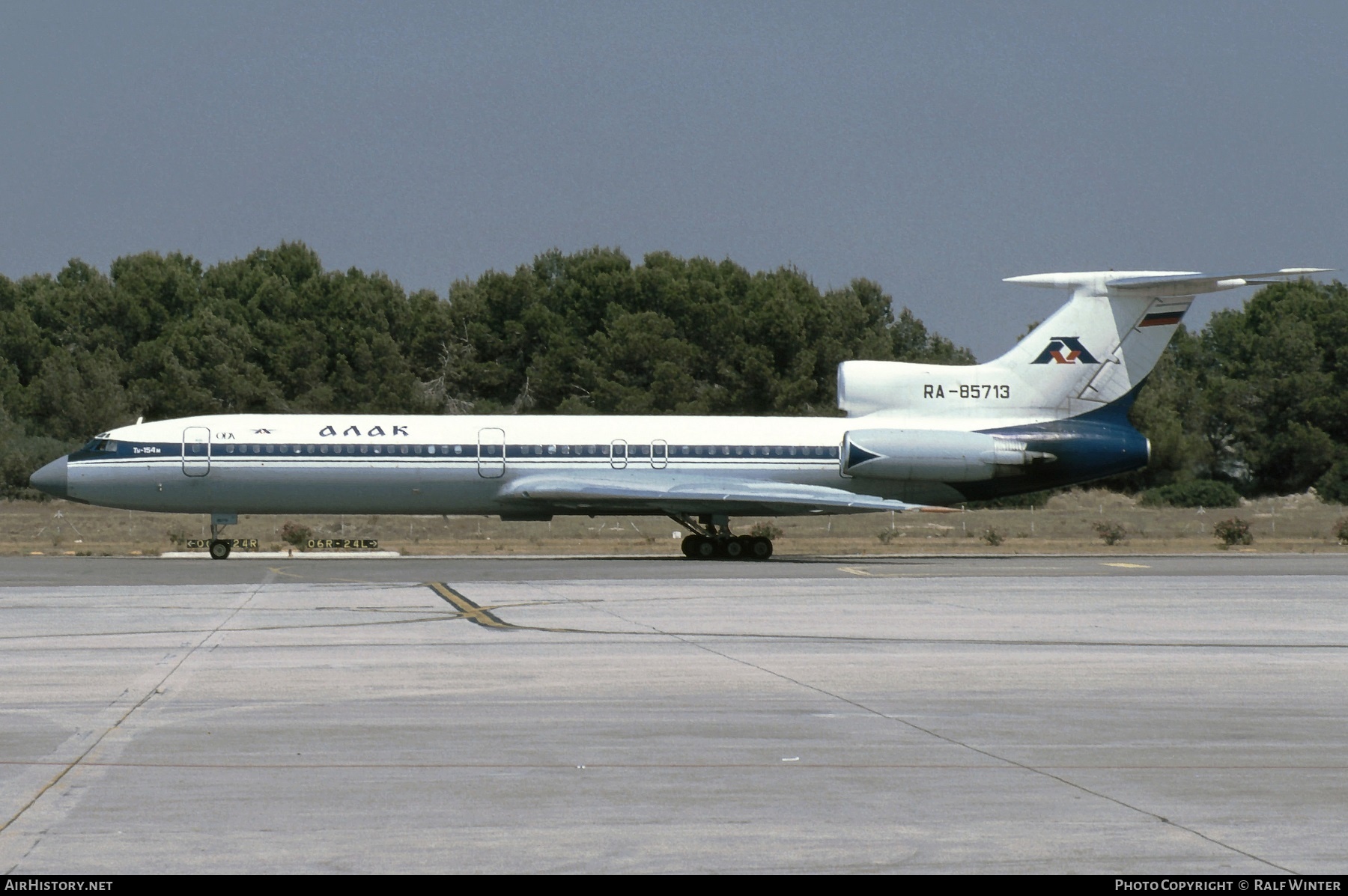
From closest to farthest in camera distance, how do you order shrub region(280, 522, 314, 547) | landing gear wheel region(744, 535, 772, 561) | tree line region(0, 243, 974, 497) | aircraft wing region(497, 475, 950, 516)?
1. aircraft wing region(497, 475, 950, 516)
2. landing gear wheel region(744, 535, 772, 561)
3. shrub region(280, 522, 314, 547)
4. tree line region(0, 243, 974, 497)

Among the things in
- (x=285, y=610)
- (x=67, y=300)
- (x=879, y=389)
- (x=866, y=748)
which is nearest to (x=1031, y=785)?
(x=866, y=748)

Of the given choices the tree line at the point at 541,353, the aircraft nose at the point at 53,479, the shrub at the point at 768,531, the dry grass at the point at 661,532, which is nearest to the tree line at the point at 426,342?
the tree line at the point at 541,353

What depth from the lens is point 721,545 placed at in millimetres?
35469

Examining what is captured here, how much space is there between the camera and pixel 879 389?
3569 centimetres

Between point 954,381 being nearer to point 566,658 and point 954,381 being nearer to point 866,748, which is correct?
point 566,658

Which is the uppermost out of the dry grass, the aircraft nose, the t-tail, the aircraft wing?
the t-tail

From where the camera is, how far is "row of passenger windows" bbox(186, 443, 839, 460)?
33.5 meters

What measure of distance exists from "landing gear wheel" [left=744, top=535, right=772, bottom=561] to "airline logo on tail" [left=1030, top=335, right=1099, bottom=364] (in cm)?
751

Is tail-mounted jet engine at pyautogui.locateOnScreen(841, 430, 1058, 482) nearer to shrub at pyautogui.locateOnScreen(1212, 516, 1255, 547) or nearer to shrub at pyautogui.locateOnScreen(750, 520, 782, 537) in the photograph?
shrub at pyautogui.locateOnScreen(750, 520, 782, 537)

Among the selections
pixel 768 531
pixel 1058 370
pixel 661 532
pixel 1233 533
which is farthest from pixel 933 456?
pixel 661 532

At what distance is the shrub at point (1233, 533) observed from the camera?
41.9 m

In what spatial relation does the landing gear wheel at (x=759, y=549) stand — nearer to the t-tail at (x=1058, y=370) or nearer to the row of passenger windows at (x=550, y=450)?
the row of passenger windows at (x=550, y=450)

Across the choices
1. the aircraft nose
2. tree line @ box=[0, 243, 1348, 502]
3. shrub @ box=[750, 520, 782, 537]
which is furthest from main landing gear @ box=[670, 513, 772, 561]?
tree line @ box=[0, 243, 1348, 502]
